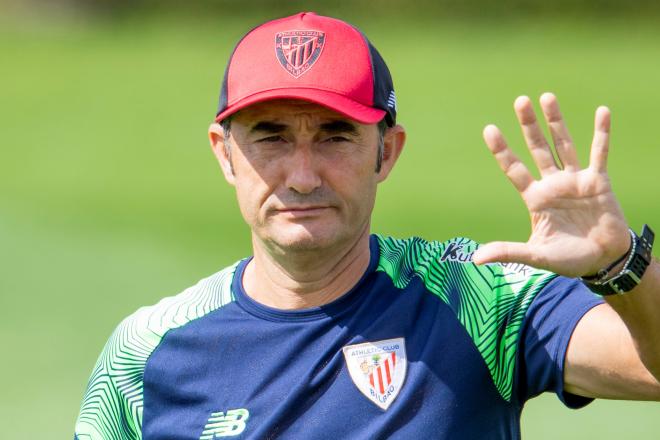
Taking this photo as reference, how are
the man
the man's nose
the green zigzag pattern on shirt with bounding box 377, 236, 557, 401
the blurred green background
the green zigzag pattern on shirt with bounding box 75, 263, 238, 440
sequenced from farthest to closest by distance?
the blurred green background < the green zigzag pattern on shirt with bounding box 75, 263, 238, 440 < the man's nose < the green zigzag pattern on shirt with bounding box 377, 236, 557, 401 < the man

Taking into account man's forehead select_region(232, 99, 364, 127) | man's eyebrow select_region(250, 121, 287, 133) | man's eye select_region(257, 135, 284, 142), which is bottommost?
man's eye select_region(257, 135, 284, 142)

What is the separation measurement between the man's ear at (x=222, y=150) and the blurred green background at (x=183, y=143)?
5.07 meters

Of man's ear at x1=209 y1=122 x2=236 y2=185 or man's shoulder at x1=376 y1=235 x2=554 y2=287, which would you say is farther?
man's ear at x1=209 y1=122 x2=236 y2=185

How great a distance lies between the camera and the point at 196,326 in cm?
464

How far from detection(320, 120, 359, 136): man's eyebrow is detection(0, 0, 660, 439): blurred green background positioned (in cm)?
529

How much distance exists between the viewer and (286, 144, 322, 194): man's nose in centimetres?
442

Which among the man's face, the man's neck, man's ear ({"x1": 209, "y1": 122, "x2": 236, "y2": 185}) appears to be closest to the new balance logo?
the man's neck

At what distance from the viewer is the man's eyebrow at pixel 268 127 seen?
452 cm

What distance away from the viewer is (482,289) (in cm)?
440

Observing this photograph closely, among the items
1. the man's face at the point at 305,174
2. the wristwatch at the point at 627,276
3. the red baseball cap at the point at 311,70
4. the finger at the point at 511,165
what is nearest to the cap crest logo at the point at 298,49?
the red baseball cap at the point at 311,70

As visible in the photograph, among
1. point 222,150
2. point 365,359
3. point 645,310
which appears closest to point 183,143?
point 222,150

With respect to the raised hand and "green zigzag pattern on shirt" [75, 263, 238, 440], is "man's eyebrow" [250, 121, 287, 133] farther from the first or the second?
the raised hand

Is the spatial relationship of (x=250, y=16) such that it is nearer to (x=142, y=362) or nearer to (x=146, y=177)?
(x=146, y=177)

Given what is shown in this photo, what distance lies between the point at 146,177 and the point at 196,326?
1505cm
